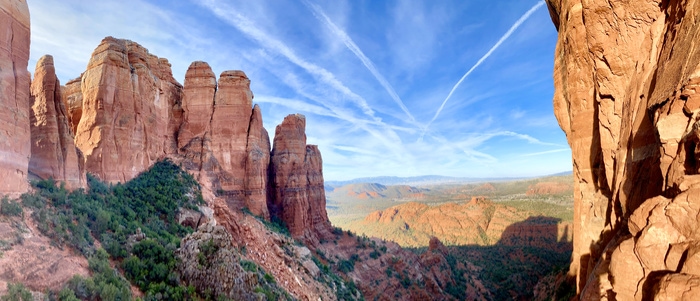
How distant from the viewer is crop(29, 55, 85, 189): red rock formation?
13703 mm

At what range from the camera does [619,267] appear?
262 inches

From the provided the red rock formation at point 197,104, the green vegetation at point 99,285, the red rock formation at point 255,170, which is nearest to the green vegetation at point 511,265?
the red rock formation at point 255,170

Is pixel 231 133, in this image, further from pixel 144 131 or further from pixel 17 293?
pixel 17 293

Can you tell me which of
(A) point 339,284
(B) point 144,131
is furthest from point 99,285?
(A) point 339,284

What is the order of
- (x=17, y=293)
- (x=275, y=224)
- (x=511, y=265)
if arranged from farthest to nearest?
(x=511, y=265) → (x=275, y=224) → (x=17, y=293)

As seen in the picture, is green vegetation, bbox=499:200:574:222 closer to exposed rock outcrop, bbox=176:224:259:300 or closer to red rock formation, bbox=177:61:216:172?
exposed rock outcrop, bbox=176:224:259:300

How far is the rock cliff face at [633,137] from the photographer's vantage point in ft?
19.1

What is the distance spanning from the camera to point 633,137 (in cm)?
912

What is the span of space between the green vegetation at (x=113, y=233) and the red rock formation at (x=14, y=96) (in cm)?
105

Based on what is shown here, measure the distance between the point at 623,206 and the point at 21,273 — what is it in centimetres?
1791

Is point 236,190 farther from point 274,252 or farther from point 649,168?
point 649,168

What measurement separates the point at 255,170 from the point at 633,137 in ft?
94.8

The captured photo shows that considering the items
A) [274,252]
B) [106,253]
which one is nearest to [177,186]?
[274,252]

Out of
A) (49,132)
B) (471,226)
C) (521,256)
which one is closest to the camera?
(49,132)
